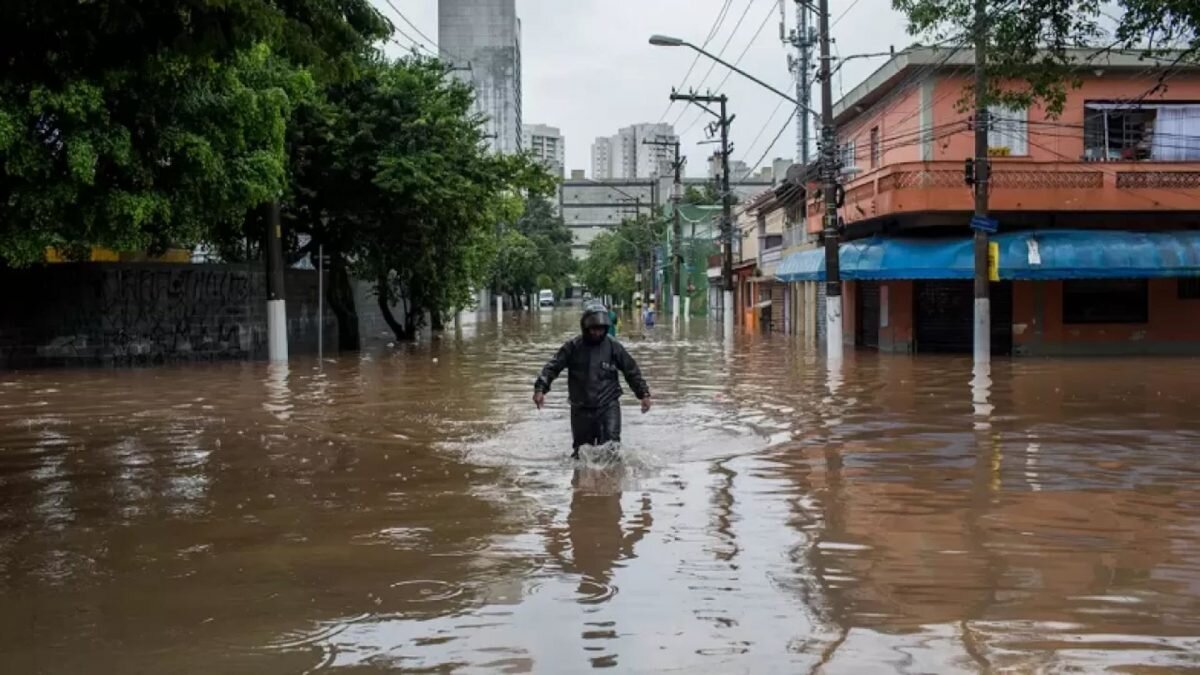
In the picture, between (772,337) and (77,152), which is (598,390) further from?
(772,337)

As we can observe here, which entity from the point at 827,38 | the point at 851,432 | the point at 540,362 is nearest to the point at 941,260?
the point at 827,38

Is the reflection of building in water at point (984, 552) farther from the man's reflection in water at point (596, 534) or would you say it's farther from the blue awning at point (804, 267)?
the blue awning at point (804, 267)

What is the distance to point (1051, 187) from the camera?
2664 centimetres

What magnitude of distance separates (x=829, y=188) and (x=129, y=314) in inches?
682

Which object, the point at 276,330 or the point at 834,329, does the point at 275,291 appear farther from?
the point at 834,329

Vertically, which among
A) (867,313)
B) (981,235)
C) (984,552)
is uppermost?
(981,235)

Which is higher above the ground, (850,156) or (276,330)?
(850,156)

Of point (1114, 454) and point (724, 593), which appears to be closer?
point (724, 593)

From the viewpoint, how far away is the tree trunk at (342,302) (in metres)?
33.9

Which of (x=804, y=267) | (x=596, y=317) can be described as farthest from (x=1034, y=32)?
(x=804, y=267)

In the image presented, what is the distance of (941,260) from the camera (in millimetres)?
27281

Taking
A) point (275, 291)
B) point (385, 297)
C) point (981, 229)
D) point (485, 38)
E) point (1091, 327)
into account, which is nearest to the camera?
point (981, 229)

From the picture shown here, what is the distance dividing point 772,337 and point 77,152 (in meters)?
27.3

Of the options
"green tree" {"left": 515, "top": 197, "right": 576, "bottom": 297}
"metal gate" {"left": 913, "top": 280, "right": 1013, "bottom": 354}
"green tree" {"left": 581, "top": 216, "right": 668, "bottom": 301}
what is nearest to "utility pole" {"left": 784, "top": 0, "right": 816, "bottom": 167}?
"metal gate" {"left": 913, "top": 280, "right": 1013, "bottom": 354}
